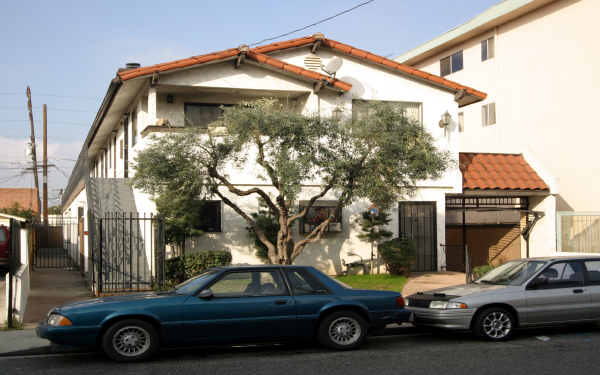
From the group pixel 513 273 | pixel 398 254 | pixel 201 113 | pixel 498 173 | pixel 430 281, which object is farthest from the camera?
pixel 498 173

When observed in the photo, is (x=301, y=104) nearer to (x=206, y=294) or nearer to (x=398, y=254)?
(x=398, y=254)

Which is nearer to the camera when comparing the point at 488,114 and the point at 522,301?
the point at 522,301

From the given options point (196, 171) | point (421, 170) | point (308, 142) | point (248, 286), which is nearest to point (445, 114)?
point (421, 170)

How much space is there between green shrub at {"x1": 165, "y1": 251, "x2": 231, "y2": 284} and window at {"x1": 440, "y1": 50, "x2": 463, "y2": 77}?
57.3 ft

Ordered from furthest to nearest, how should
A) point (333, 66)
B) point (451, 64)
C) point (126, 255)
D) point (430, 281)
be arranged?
point (451, 64), point (333, 66), point (430, 281), point (126, 255)

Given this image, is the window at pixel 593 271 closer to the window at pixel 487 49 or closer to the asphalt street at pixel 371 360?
the asphalt street at pixel 371 360

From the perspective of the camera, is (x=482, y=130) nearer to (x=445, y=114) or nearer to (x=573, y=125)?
(x=573, y=125)

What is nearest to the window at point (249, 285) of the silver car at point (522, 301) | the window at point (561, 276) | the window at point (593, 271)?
the silver car at point (522, 301)

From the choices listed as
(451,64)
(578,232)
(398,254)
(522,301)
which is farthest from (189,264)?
(451,64)

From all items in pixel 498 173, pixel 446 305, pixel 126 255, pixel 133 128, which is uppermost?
pixel 133 128

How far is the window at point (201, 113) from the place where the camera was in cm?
1748

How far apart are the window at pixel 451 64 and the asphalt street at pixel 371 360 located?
20.4 meters

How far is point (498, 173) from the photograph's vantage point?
746 inches

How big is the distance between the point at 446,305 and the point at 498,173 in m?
10.5
